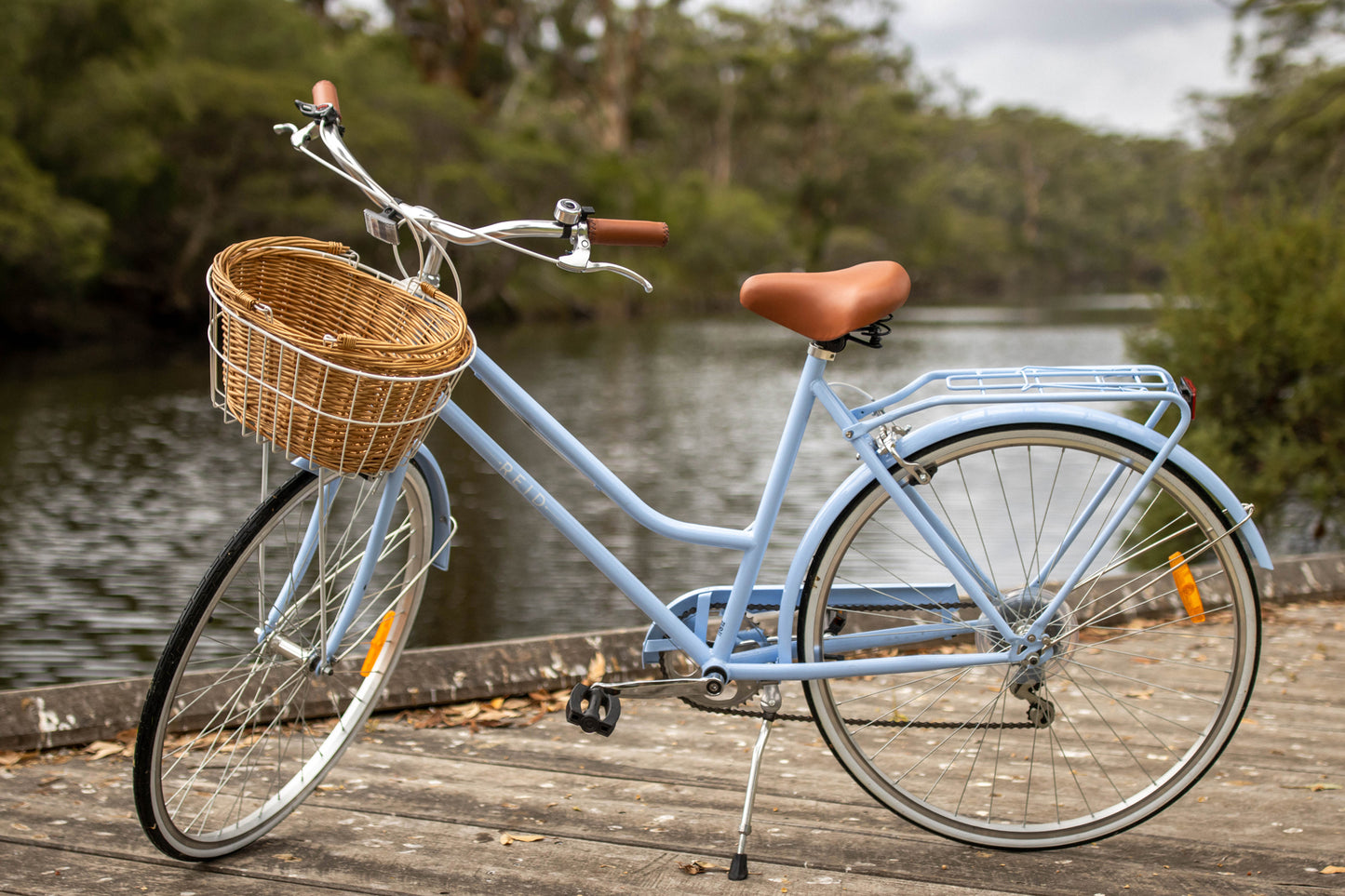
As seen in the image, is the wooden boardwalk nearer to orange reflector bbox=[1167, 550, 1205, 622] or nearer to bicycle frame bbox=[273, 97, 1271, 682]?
bicycle frame bbox=[273, 97, 1271, 682]

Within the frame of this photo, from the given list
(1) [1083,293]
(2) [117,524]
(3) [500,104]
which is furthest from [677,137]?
(2) [117,524]

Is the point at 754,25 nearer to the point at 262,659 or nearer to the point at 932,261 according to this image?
the point at 932,261

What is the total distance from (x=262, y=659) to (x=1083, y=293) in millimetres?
72370

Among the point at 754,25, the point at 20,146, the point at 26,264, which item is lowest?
the point at 26,264

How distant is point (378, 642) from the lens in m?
2.44

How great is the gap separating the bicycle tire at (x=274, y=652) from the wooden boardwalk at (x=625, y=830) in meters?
0.08

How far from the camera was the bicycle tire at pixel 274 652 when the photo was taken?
6.59ft

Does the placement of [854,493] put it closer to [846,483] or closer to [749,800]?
[846,483]

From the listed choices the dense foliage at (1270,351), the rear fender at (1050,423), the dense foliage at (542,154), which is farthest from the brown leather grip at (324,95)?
the dense foliage at (542,154)

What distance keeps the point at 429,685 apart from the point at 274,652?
2.83 feet

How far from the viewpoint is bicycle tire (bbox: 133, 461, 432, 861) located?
2010 millimetres

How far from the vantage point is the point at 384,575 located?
2.61 metres

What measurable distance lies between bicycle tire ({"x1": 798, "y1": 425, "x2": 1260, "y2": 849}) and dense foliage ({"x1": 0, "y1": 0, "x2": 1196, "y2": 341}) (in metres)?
5.37

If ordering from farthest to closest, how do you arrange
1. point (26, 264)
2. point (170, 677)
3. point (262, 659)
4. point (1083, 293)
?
point (1083, 293), point (26, 264), point (262, 659), point (170, 677)
